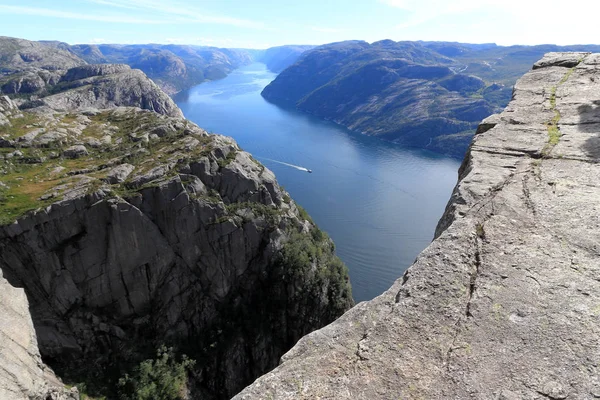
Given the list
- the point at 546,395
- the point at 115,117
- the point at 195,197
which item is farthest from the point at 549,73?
the point at 115,117

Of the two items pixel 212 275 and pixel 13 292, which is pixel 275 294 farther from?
pixel 13 292

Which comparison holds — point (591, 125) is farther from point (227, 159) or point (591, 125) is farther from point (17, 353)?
point (227, 159)

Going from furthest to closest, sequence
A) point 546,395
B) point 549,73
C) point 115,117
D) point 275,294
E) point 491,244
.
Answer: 1. point 115,117
2. point 275,294
3. point 549,73
4. point 491,244
5. point 546,395

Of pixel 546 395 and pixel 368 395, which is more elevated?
pixel 546 395

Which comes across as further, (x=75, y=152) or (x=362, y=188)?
(x=362, y=188)

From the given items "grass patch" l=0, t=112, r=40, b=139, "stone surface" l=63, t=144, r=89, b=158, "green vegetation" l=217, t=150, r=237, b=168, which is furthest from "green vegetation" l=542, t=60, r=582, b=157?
"grass patch" l=0, t=112, r=40, b=139

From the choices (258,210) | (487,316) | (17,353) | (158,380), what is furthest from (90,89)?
(487,316)

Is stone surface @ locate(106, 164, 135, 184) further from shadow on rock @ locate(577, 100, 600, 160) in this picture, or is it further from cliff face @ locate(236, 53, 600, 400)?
shadow on rock @ locate(577, 100, 600, 160)
